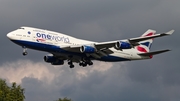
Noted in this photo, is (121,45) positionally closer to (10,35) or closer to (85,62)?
(85,62)

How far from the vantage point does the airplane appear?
314 feet

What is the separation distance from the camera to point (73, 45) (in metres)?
98.6

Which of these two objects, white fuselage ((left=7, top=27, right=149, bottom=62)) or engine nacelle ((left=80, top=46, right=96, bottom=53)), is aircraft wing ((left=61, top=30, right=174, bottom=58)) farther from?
white fuselage ((left=7, top=27, right=149, bottom=62))

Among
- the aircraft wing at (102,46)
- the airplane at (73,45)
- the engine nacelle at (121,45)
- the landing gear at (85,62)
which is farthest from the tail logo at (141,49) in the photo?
the engine nacelle at (121,45)

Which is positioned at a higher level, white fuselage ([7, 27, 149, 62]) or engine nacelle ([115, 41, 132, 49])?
white fuselage ([7, 27, 149, 62])

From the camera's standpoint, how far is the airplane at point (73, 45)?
95.6 meters

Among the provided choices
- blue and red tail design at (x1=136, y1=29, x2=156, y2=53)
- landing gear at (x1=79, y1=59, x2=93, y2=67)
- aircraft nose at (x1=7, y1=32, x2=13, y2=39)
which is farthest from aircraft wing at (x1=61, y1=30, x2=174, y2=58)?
blue and red tail design at (x1=136, y1=29, x2=156, y2=53)

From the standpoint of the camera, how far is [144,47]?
11262 centimetres

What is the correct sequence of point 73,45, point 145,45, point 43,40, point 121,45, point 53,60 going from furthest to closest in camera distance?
point 145,45 → point 53,60 → point 73,45 → point 121,45 → point 43,40

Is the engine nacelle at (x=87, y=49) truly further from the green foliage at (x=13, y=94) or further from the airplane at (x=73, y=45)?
the green foliage at (x=13, y=94)

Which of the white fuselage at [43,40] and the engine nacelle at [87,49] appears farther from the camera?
the engine nacelle at [87,49]

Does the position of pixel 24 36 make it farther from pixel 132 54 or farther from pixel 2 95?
pixel 132 54

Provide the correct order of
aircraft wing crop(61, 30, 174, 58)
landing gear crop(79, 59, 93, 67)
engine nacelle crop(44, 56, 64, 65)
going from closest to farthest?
aircraft wing crop(61, 30, 174, 58), landing gear crop(79, 59, 93, 67), engine nacelle crop(44, 56, 64, 65)

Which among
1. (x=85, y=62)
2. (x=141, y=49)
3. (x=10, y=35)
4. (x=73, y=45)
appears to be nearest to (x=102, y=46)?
(x=73, y=45)
